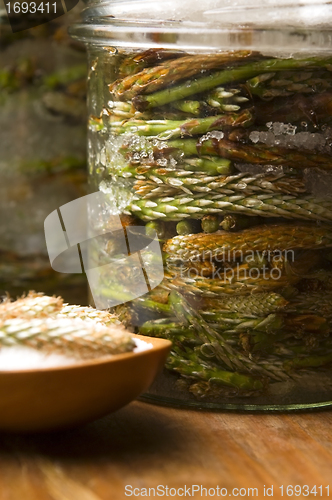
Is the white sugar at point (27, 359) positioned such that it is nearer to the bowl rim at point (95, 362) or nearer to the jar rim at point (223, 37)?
the bowl rim at point (95, 362)

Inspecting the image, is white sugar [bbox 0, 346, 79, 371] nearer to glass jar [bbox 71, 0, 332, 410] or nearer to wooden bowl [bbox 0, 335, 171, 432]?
wooden bowl [bbox 0, 335, 171, 432]

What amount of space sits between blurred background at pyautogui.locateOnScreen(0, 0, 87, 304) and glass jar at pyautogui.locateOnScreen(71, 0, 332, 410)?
1.10ft

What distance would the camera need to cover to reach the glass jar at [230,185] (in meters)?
0.55

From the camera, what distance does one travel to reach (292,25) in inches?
21.4

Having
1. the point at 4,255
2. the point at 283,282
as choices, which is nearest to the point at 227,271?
the point at 283,282

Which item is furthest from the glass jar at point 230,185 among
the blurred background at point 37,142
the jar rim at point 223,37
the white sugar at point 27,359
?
the blurred background at point 37,142

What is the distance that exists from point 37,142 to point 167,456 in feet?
1.98

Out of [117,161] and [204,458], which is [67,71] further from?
[204,458]

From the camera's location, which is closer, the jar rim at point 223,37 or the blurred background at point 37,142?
the jar rim at point 223,37

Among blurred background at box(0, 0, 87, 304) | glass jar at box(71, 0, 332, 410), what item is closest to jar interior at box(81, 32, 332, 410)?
glass jar at box(71, 0, 332, 410)

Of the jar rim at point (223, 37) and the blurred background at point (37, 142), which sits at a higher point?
the jar rim at point (223, 37)

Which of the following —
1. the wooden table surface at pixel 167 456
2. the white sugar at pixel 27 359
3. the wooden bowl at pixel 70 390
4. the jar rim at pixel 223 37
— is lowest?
the wooden table surface at pixel 167 456

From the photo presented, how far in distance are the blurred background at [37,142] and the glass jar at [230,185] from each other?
1.10ft

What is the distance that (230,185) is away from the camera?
562mm
